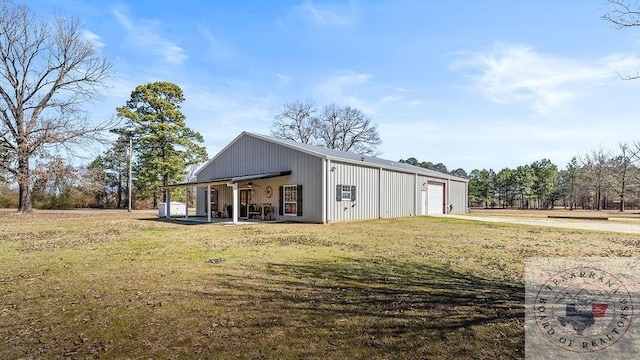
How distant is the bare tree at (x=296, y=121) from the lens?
133 feet

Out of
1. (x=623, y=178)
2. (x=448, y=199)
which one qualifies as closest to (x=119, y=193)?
(x=448, y=199)

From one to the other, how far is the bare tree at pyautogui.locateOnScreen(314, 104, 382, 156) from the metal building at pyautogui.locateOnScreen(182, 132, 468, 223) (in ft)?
62.0

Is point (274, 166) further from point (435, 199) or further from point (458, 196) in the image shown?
point (458, 196)

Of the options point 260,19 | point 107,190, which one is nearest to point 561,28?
point 260,19

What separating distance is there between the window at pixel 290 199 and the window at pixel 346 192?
217 cm

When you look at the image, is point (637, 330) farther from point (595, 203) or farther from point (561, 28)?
point (595, 203)

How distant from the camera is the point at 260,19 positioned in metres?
11.0

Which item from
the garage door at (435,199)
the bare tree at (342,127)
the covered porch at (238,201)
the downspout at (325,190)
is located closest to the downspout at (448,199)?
the garage door at (435,199)

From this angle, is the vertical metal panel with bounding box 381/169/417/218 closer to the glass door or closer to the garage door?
the garage door

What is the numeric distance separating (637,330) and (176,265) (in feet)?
20.2

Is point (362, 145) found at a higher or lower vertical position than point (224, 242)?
higher

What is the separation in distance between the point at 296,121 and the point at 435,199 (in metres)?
21.7

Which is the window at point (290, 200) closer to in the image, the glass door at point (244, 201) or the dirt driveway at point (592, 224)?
the glass door at point (244, 201)

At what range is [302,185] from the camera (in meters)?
16.3
